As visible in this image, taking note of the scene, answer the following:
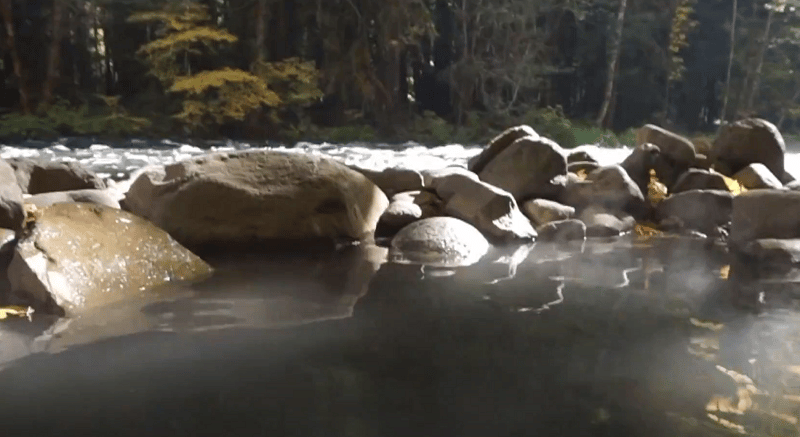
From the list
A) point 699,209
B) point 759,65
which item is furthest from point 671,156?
point 759,65

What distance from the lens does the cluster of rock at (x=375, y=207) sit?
354 cm

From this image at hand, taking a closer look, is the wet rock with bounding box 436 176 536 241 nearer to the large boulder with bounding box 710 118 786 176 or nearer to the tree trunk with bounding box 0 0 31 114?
the large boulder with bounding box 710 118 786 176

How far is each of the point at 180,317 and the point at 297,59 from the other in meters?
12.5

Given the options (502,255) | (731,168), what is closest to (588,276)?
(502,255)

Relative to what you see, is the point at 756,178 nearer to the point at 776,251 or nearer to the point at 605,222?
the point at 605,222

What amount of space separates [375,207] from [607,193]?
6.79ft

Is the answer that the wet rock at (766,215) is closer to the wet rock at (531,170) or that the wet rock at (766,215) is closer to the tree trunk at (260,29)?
the wet rock at (531,170)

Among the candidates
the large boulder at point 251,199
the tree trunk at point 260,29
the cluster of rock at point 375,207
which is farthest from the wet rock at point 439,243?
the tree trunk at point 260,29

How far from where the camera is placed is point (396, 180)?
5.90 metres

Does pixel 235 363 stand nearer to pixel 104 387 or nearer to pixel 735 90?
pixel 104 387

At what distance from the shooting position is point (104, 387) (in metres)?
2.33

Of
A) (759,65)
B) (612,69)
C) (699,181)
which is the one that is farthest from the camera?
(759,65)

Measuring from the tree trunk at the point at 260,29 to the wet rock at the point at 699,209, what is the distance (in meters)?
10.3

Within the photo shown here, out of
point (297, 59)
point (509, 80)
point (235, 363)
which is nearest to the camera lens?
point (235, 363)
